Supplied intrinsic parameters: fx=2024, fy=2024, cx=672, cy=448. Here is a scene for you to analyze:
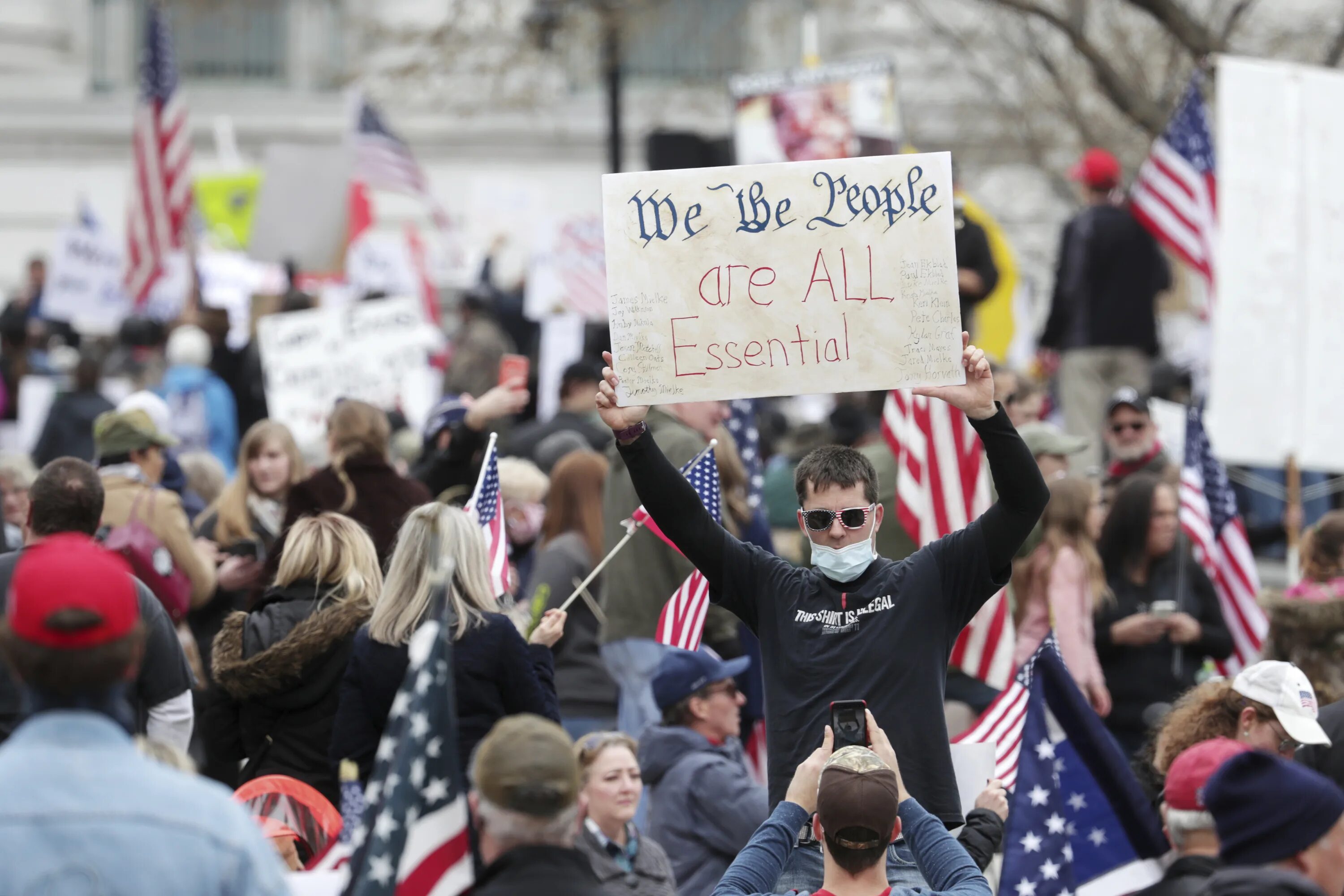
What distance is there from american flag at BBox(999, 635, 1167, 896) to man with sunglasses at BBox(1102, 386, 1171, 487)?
151 inches

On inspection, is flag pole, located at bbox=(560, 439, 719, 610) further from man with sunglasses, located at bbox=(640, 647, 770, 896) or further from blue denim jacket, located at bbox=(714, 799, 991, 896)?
blue denim jacket, located at bbox=(714, 799, 991, 896)

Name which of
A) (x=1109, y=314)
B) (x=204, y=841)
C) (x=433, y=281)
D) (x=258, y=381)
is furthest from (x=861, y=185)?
(x=433, y=281)

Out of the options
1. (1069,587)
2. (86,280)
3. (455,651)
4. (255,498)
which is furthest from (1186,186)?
(86,280)

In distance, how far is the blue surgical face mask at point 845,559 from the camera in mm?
5355

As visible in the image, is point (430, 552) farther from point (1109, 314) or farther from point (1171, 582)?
point (1109, 314)

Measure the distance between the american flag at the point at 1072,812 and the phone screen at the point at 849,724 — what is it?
1241 mm

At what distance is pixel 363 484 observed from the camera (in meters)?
8.02

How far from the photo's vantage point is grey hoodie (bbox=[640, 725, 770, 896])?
6715 millimetres

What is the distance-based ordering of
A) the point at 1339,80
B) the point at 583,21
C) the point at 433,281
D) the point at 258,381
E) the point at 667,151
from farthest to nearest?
the point at 433,281 → the point at 583,21 → the point at 667,151 → the point at 258,381 → the point at 1339,80

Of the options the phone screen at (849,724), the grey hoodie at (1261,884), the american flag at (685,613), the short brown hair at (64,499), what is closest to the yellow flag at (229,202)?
the american flag at (685,613)

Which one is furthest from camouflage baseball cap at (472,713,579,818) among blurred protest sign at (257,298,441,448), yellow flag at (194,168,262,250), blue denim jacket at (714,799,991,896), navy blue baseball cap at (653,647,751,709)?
yellow flag at (194,168,262,250)

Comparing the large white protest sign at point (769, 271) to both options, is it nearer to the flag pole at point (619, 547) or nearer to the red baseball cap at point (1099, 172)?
the flag pole at point (619, 547)

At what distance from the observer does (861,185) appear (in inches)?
222

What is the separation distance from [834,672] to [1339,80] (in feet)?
21.9
